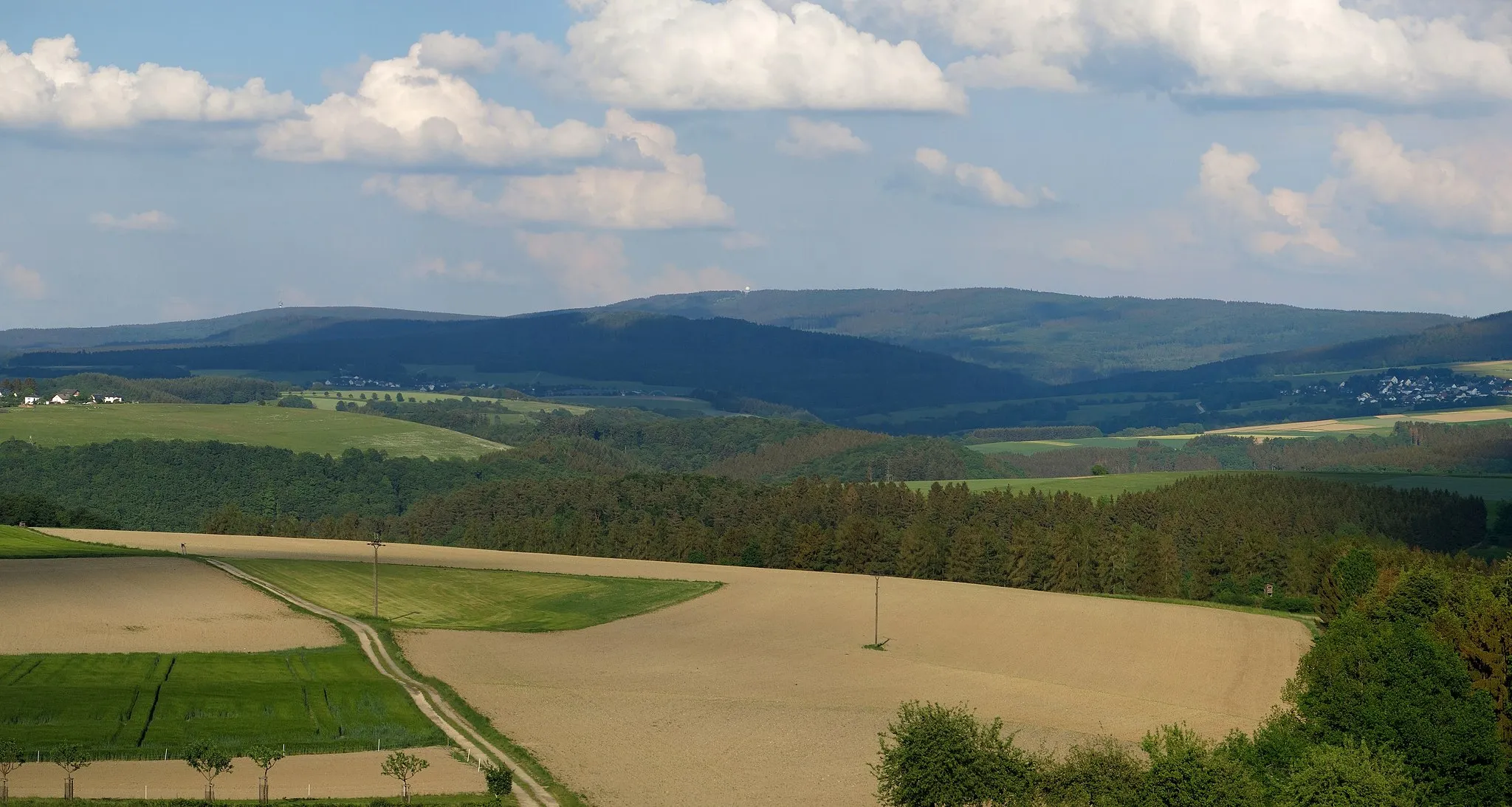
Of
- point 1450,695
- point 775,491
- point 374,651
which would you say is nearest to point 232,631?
point 374,651

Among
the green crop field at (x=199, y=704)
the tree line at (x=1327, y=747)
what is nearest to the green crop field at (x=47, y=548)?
the green crop field at (x=199, y=704)

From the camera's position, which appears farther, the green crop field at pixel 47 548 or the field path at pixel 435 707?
the green crop field at pixel 47 548

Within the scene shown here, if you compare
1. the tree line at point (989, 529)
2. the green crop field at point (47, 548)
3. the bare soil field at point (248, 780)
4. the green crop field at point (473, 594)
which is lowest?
the tree line at point (989, 529)

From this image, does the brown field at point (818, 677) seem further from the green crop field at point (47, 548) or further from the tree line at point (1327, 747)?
the green crop field at point (47, 548)

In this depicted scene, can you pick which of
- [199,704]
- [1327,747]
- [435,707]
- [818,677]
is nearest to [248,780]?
[199,704]

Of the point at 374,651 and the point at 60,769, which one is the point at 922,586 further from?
the point at 60,769

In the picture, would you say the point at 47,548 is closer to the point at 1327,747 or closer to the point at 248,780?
the point at 248,780
